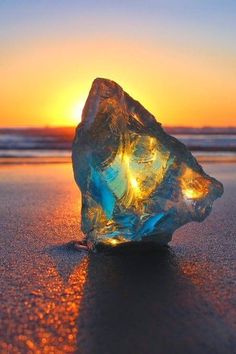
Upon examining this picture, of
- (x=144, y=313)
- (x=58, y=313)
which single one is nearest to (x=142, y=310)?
(x=144, y=313)

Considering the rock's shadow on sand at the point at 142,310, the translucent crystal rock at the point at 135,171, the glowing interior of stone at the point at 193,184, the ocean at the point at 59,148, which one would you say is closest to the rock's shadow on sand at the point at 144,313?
the rock's shadow on sand at the point at 142,310

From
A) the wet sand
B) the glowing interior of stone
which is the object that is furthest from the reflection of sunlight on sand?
the glowing interior of stone

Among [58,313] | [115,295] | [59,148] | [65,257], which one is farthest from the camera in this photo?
[59,148]

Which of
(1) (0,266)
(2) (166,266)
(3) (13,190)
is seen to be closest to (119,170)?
(2) (166,266)

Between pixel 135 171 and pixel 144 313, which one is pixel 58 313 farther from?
pixel 135 171

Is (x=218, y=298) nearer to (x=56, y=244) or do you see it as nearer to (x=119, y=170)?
(x=119, y=170)

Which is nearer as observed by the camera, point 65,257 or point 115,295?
point 115,295

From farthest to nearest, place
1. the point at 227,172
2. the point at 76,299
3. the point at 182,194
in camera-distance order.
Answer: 1. the point at 227,172
2. the point at 182,194
3. the point at 76,299

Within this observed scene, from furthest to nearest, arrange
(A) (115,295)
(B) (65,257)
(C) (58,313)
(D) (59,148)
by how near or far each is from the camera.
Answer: (D) (59,148) < (B) (65,257) < (A) (115,295) < (C) (58,313)
